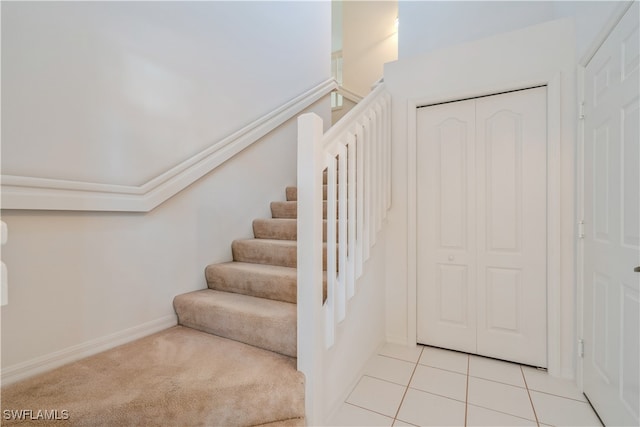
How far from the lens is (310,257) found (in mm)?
1361

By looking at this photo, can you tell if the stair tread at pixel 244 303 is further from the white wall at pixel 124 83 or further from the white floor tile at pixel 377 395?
the white wall at pixel 124 83

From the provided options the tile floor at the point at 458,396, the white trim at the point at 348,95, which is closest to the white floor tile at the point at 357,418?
the tile floor at the point at 458,396

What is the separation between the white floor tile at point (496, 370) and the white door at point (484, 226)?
0.06 metres

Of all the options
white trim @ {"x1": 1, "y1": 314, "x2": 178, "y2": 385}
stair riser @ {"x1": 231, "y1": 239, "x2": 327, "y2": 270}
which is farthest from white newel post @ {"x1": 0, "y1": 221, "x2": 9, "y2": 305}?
stair riser @ {"x1": 231, "y1": 239, "x2": 327, "y2": 270}

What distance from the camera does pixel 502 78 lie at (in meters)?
2.07

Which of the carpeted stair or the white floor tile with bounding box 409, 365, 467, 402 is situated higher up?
A: the carpeted stair

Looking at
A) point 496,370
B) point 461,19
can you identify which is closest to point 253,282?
point 496,370

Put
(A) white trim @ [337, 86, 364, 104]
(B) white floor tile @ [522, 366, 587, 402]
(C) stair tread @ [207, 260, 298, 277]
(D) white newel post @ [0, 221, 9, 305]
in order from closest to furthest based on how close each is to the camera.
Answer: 1. (D) white newel post @ [0, 221, 9, 305]
2. (B) white floor tile @ [522, 366, 587, 402]
3. (C) stair tread @ [207, 260, 298, 277]
4. (A) white trim @ [337, 86, 364, 104]

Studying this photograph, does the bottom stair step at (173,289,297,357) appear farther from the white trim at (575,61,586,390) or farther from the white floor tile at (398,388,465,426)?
the white trim at (575,61,586,390)

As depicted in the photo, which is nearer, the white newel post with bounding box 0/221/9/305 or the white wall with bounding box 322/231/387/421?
the white newel post with bounding box 0/221/9/305

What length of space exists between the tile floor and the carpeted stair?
1.48 ft

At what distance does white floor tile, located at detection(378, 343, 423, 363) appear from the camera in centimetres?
217

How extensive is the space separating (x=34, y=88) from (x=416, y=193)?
2344 mm

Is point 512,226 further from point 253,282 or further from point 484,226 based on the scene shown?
point 253,282
